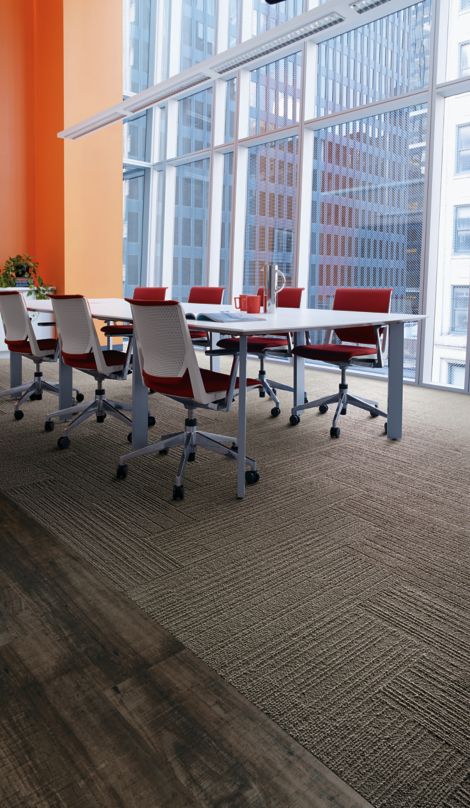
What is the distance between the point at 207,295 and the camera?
552cm

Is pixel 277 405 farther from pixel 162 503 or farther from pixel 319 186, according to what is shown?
pixel 319 186

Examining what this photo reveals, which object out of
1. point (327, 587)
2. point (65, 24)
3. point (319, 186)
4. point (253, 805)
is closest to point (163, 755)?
point (253, 805)

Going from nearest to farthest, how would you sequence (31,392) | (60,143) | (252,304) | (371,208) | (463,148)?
(252,304)
(31,392)
(463,148)
(371,208)
(60,143)

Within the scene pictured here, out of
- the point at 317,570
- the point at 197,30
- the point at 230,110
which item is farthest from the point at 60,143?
the point at 317,570

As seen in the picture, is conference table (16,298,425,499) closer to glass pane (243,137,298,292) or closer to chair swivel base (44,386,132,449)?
chair swivel base (44,386,132,449)

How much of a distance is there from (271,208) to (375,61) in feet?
5.85

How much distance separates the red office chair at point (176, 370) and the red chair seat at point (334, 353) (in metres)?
1.10

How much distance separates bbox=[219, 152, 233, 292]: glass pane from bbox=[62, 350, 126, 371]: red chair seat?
3880 mm

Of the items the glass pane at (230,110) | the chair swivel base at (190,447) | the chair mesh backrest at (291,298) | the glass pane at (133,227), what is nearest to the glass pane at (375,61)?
the glass pane at (230,110)

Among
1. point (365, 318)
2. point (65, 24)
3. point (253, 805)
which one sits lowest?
point (253, 805)

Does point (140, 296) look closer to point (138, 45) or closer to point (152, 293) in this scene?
point (152, 293)

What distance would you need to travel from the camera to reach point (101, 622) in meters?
1.83

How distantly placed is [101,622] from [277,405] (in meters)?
2.88

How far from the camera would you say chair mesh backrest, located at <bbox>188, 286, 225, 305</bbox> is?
17.9 ft
